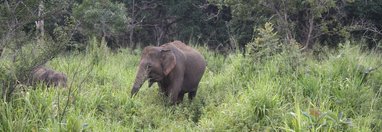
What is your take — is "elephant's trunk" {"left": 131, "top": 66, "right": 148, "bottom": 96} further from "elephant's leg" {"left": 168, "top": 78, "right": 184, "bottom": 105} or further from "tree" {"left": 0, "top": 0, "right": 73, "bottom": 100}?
"tree" {"left": 0, "top": 0, "right": 73, "bottom": 100}

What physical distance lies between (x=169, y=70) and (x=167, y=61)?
140 millimetres

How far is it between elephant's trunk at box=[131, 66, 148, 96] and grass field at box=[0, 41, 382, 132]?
180 mm

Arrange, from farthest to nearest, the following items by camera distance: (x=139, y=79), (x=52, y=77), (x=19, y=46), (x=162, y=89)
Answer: (x=162, y=89), (x=52, y=77), (x=139, y=79), (x=19, y=46)

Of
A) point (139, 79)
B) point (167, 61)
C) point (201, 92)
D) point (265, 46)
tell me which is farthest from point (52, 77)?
point (265, 46)

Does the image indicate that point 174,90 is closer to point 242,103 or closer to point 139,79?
point 139,79

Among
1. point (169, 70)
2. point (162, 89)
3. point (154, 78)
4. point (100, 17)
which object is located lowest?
point (162, 89)

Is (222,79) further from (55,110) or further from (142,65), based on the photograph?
(55,110)

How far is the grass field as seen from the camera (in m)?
5.08

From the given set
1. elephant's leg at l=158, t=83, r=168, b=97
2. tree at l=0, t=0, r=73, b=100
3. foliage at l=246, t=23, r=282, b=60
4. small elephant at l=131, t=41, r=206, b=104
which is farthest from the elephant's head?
tree at l=0, t=0, r=73, b=100

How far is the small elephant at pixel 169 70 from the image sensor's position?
Result: 736 cm

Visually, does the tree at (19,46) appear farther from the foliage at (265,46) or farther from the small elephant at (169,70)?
the foliage at (265,46)

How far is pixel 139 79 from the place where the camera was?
7133mm

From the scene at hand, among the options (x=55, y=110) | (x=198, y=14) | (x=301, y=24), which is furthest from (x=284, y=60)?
(x=198, y=14)

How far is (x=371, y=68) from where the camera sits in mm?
7414
